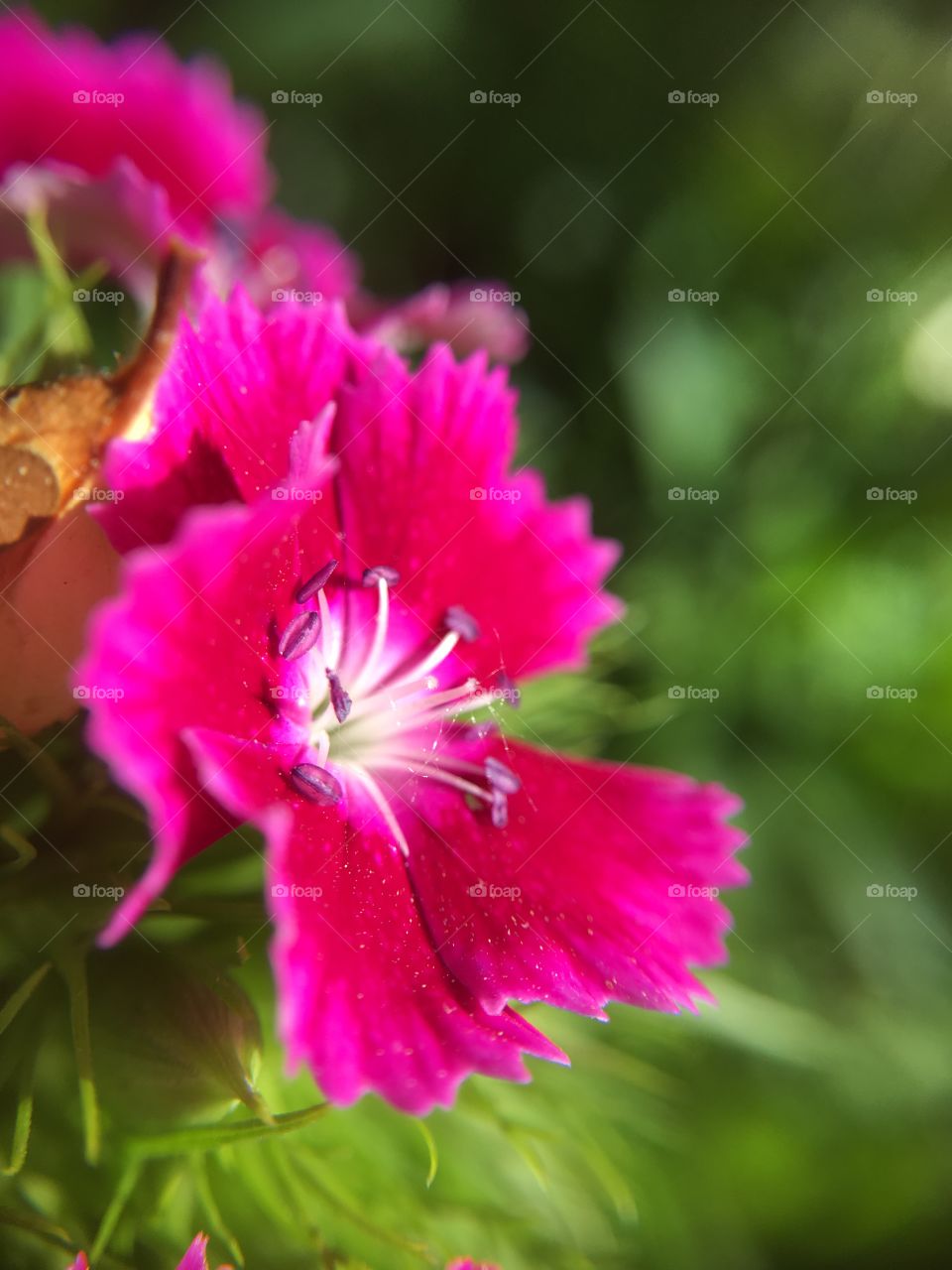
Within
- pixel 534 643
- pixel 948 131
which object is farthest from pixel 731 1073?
pixel 948 131

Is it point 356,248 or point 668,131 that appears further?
point 356,248

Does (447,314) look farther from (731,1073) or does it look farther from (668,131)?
(731,1073)

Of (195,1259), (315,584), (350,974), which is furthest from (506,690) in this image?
(195,1259)

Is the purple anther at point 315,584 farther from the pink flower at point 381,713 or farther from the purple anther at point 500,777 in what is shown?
the purple anther at point 500,777

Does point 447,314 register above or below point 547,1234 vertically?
above

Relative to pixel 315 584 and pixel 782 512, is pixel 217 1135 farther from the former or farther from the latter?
pixel 782 512

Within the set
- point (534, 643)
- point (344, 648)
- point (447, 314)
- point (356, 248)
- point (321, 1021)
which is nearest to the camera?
point (321, 1021)

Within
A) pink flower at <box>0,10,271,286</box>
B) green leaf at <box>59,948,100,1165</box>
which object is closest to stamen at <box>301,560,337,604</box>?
green leaf at <box>59,948,100,1165</box>

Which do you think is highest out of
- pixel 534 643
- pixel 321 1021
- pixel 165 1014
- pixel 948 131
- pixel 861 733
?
pixel 948 131
